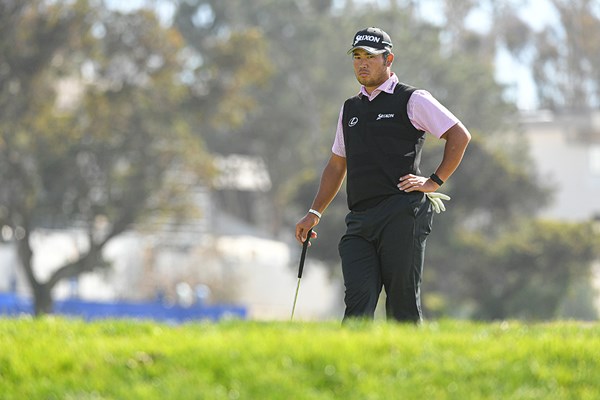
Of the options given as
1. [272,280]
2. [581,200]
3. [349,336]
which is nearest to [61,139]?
[272,280]

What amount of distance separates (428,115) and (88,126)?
39.8 metres

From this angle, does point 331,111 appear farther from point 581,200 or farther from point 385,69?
point 385,69

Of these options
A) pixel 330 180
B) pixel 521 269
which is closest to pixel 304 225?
pixel 330 180

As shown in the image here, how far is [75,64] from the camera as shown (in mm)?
46469

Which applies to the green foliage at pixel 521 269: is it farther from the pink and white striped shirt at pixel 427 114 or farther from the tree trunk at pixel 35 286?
the pink and white striped shirt at pixel 427 114

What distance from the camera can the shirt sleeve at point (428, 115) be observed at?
8344 mm

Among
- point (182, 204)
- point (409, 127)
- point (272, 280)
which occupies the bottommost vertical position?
point (272, 280)

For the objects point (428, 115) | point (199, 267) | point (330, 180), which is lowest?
point (199, 267)

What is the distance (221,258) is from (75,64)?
59.4ft

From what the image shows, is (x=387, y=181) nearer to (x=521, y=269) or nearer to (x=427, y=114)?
(x=427, y=114)

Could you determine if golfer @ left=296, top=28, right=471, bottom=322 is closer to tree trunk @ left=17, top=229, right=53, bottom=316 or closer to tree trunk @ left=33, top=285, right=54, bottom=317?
tree trunk @ left=17, top=229, right=53, bottom=316

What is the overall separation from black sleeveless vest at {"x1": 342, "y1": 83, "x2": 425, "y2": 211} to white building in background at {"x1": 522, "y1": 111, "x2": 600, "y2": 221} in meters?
66.1

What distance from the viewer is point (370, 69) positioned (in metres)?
8.55

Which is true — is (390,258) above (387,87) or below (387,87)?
below
